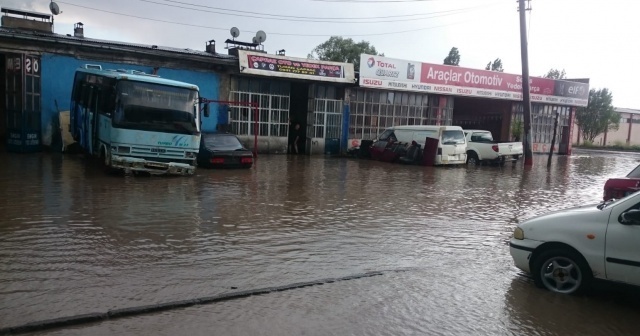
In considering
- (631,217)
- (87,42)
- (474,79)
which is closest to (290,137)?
(87,42)

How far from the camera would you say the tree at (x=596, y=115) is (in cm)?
5200

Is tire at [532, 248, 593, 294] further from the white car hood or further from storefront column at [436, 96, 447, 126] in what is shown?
storefront column at [436, 96, 447, 126]

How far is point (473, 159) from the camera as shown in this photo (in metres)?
24.2

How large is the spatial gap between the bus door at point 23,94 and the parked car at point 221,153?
6379mm

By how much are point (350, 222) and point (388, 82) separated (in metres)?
18.7

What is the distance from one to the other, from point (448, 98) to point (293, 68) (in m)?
11.1

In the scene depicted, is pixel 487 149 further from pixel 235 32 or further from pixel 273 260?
pixel 273 260

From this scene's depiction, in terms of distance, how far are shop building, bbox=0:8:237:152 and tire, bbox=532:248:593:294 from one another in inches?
705

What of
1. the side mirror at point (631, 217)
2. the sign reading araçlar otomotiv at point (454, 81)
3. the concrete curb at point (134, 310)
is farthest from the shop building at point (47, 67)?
the side mirror at point (631, 217)

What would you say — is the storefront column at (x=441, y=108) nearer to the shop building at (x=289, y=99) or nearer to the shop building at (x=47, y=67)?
the shop building at (x=289, y=99)

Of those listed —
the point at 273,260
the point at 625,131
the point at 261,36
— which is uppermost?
the point at 261,36

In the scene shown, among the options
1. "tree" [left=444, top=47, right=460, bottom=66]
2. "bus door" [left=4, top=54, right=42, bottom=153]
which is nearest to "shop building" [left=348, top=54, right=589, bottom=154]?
"bus door" [left=4, top=54, right=42, bottom=153]

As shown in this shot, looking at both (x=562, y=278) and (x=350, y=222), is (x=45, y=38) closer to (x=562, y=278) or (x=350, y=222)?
(x=350, y=222)

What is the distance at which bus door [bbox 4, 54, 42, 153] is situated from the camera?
1830 cm
